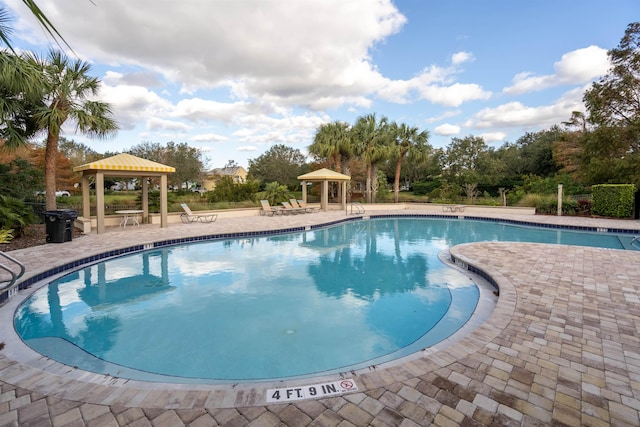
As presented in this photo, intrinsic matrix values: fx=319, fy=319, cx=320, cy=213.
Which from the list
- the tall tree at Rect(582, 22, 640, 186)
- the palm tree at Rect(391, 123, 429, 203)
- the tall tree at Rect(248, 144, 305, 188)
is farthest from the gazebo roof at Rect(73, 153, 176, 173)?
the tall tree at Rect(582, 22, 640, 186)

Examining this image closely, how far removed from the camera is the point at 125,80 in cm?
1436

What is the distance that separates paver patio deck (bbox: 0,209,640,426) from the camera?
2258mm

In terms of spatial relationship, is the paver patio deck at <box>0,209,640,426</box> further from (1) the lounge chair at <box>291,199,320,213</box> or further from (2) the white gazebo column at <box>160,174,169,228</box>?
(1) the lounge chair at <box>291,199,320,213</box>

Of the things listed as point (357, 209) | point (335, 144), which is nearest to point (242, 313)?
point (357, 209)

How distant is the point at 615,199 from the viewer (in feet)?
48.2

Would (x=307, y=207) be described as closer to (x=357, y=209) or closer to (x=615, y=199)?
(x=357, y=209)

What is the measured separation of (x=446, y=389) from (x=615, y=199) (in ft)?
57.8

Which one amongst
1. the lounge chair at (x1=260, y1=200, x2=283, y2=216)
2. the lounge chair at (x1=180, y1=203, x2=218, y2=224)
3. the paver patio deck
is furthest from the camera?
the lounge chair at (x1=260, y1=200, x2=283, y2=216)

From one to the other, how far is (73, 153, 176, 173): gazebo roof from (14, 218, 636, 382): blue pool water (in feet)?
12.8

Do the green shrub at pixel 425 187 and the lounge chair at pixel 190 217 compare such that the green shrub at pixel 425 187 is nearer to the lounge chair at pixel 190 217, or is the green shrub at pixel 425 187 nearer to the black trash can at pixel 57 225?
the lounge chair at pixel 190 217

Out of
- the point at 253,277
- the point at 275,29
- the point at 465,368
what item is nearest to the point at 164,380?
the point at 465,368

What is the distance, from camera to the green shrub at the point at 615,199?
47.5 feet

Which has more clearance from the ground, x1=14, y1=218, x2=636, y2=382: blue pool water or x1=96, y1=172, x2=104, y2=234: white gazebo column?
x1=96, y1=172, x2=104, y2=234: white gazebo column

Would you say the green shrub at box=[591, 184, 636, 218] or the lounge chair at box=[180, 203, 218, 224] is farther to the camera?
the green shrub at box=[591, 184, 636, 218]
